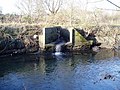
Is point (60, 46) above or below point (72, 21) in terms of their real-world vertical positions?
below

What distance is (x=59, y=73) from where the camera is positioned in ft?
59.5

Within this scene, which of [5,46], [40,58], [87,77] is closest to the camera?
[87,77]

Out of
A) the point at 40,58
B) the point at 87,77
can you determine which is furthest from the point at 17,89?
the point at 40,58

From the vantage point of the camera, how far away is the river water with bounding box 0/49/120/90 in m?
14.8

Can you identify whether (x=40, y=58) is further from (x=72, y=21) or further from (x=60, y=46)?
(x=72, y=21)

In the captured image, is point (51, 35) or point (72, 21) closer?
point (51, 35)

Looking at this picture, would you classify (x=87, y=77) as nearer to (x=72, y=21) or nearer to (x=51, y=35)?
(x=51, y=35)

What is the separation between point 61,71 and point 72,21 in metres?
19.6

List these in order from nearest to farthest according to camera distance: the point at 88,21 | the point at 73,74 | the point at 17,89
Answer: the point at 17,89 → the point at 73,74 → the point at 88,21

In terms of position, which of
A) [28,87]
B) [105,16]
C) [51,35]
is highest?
[105,16]

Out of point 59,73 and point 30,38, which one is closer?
A: point 59,73

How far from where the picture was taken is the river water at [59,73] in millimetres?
14797

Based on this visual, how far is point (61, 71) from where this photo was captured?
1888 cm

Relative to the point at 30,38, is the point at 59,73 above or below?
below
